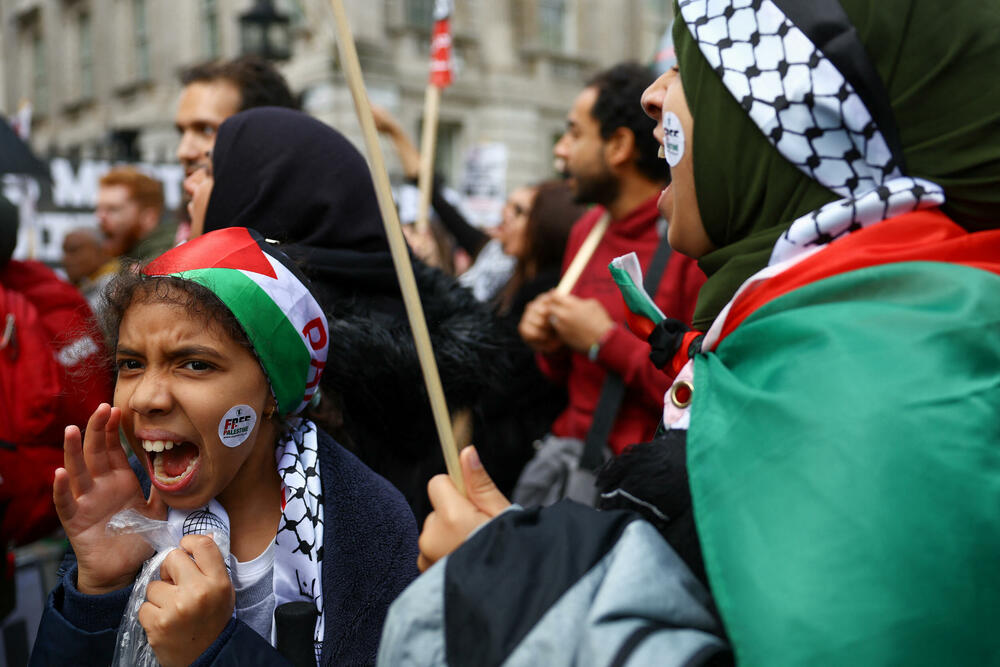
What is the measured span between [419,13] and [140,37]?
778cm

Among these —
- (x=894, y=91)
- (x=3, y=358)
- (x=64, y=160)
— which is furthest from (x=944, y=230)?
(x=64, y=160)

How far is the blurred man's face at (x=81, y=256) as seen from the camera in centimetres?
575

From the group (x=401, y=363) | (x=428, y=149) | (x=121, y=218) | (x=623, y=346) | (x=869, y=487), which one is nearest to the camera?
(x=869, y=487)

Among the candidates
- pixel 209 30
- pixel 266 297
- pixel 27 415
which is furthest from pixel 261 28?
pixel 209 30

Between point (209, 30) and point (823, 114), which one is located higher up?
point (823, 114)

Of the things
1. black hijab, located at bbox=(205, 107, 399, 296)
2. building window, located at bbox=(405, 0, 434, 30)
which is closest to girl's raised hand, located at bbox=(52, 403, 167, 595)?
black hijab, located at bbox=(205, 107, 399, 296)

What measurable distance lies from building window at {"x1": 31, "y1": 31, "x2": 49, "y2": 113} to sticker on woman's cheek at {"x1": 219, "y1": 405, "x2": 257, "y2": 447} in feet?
86.8

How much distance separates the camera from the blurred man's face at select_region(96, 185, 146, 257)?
197 inches

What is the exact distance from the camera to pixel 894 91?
1148 mm

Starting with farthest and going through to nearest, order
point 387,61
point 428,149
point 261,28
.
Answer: point 387,61
point 261,28
point 428,149

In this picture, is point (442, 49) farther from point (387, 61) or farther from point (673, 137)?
point (387, 61)

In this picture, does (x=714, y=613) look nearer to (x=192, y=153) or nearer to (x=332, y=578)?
(x=332, y=578)

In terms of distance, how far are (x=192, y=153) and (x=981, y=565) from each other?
97.8 inches

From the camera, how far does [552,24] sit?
771 inches
